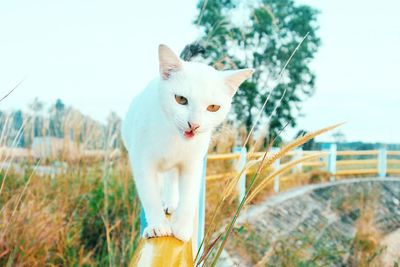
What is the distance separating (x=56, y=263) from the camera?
2674 mm

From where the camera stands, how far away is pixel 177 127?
3.60ft

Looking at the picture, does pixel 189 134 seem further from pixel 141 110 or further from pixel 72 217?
pixel 72 217

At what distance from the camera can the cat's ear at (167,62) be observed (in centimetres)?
107

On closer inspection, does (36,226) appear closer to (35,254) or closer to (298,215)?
(35,254)

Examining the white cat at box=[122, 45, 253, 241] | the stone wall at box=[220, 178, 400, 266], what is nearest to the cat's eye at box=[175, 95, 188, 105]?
the white cat at box=[122, 45, 253, 241]

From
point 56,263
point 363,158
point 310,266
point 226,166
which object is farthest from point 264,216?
point 363,158

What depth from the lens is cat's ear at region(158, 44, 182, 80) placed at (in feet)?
3.51

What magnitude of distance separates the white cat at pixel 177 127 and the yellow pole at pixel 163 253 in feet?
0.07

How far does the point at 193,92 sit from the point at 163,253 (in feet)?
1.21

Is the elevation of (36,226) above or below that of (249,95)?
below

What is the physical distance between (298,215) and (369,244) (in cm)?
185

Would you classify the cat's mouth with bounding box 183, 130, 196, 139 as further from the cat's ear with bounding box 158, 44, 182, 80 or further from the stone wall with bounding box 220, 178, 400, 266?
the stone wall with bounding box 220, 178, 400, 266

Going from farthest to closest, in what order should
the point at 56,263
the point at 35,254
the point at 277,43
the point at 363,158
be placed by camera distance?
the point at 277,43, the point at 363,158, the point at 56,263, the point at 35,254

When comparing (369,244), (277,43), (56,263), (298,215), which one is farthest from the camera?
(277,43)
